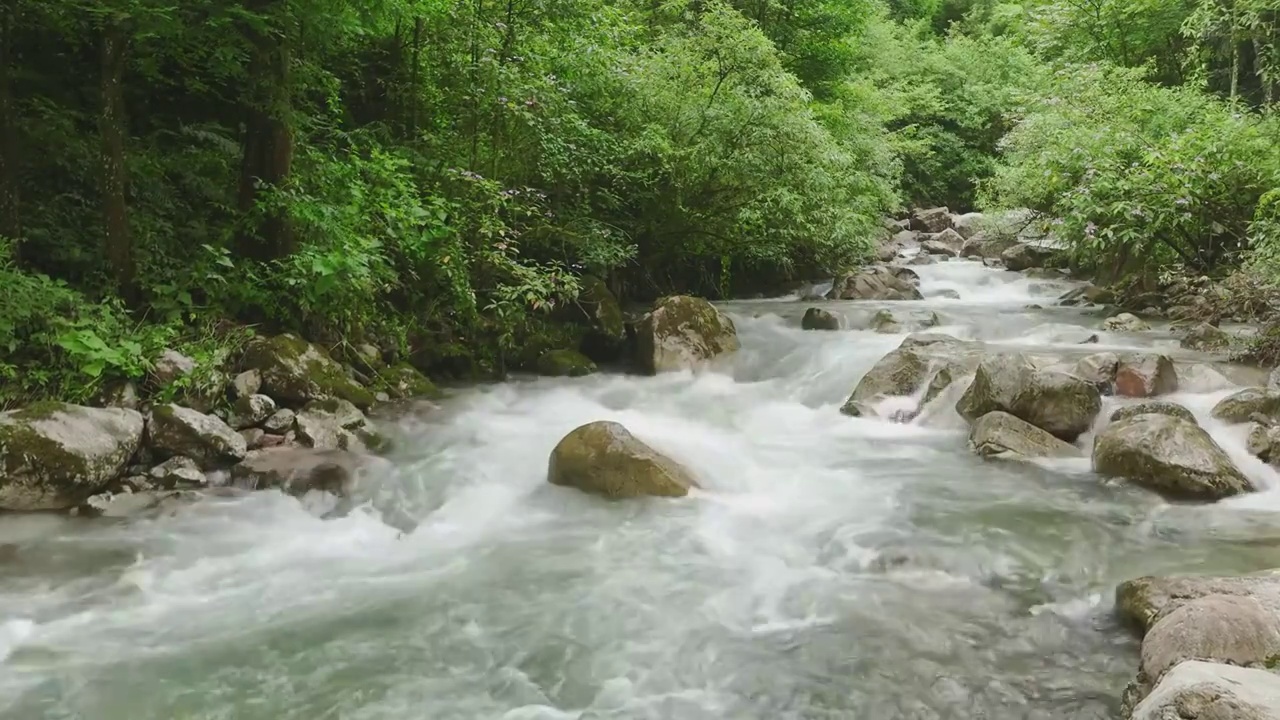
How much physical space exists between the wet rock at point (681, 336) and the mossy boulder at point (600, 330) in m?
0.37

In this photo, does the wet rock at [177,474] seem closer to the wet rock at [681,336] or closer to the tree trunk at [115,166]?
the tree trunk at [115,166]

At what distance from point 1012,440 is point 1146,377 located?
2099mm


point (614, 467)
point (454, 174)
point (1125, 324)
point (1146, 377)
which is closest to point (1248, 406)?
point (1146, 377)

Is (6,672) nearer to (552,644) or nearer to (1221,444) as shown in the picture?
(552,644)

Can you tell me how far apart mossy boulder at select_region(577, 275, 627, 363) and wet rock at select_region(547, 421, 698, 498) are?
460 centimetres

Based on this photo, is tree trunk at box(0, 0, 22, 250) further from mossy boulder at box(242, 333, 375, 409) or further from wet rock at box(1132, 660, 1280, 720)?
wet rock at box(1132, 660, 1280, 720)

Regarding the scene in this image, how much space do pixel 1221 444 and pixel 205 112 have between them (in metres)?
11.2

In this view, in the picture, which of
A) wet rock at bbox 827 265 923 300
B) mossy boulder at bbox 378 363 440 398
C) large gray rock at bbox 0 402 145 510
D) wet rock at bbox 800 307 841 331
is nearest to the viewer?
large gray rock at bbox 0 402 145 510

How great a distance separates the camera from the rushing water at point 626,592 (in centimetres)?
408

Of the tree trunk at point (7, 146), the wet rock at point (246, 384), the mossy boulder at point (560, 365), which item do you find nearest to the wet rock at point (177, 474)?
the wet rock at point (246, 384)

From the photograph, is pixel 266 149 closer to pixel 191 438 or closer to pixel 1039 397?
pixel 191 438

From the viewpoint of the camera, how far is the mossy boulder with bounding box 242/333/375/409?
7457 mm

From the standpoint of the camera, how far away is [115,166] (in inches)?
275

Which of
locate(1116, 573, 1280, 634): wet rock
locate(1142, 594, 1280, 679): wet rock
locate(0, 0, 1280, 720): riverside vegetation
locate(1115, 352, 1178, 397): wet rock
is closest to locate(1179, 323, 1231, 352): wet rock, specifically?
locate(0, 0, 1280, 720): riverside vegetation
